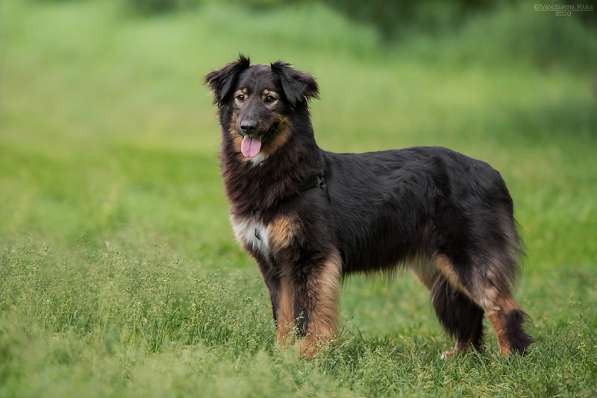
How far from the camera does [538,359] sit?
240 inches

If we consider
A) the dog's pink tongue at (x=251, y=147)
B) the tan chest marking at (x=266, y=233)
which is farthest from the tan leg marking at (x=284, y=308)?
the dog's pink tongue at (x=251, y=147)

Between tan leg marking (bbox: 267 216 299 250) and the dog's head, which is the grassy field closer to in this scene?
tan leg marking (bbox: 267 216 299 250)

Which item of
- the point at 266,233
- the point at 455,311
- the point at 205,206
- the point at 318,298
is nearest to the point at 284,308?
the point at 318,298

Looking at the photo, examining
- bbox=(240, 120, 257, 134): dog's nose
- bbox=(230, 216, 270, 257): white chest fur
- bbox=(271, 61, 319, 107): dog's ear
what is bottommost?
bbox=(230, 216, 270, 257): white chest fur

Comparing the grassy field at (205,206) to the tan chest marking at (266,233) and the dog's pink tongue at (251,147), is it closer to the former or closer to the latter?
the tan chest marking at (266,233)

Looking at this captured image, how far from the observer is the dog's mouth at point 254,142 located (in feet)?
20.7

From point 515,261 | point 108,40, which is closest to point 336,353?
point 515,261

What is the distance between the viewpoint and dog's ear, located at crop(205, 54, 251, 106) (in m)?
6.45

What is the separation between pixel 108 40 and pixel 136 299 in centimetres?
2409

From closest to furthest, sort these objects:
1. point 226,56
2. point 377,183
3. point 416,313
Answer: point 377,183
point 416,313
point 226,56

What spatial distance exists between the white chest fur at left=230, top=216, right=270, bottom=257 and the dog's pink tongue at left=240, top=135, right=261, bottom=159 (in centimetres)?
47

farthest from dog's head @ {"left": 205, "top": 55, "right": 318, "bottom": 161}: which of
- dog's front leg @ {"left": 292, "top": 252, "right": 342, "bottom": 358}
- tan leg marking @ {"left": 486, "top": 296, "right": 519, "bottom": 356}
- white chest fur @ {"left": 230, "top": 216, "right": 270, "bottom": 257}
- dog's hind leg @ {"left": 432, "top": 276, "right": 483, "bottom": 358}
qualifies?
tan leg marking @ {"left": 486, "top": 296, "right": 519, "bottom": 356}

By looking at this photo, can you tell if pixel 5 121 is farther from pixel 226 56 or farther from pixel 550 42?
pixel 550 42

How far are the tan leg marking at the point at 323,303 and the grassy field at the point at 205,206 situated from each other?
5.7 inches
